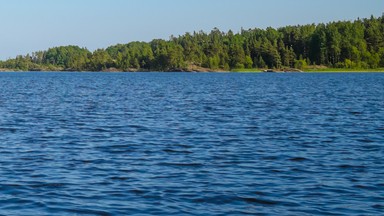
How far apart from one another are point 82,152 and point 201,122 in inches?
582

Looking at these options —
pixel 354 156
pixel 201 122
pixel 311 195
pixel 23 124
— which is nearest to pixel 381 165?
pixel 354 156

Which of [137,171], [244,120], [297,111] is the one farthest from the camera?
[297,111]

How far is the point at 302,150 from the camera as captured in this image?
89.1 ft

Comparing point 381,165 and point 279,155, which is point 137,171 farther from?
point 381,165

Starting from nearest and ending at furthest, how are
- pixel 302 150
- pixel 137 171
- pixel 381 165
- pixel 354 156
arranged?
1. pixel 137 171
2. pixel 381 165
3. pixel 354 156
4. pixel 302 150

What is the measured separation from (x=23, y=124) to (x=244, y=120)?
583 inches

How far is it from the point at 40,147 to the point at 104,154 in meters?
3.69

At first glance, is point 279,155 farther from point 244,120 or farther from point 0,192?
point 244,120

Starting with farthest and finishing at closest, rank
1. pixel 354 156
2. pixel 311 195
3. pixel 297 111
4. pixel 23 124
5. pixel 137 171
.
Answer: pixel 297 111
pixel 23 124
pixel 354 156
pixel 137 171
pixel 311 195

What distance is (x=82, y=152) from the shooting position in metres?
26.4

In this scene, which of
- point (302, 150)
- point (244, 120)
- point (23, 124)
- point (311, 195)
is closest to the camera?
point (311, 195)

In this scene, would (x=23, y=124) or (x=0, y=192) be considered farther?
(x=23, y=124)

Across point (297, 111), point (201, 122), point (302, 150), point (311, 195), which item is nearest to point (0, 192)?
point (311, 195)

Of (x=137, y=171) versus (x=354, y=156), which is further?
(x=354, y=156)
